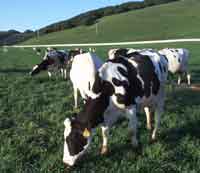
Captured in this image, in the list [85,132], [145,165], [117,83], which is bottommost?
[145,165]

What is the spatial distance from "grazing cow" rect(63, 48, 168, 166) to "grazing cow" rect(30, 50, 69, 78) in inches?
470

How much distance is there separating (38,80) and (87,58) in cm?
695

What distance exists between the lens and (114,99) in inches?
280

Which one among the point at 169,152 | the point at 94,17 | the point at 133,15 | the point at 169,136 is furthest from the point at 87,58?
the point at 94,17

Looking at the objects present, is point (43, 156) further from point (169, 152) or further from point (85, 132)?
point (169, 152)

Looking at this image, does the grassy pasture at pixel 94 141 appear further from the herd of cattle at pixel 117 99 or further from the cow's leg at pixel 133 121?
the herd of cattle at pixel 117 99

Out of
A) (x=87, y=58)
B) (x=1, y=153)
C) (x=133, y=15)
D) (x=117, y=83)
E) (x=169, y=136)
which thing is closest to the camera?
(x=117, y=83)

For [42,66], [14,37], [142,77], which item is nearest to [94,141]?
[142,77]

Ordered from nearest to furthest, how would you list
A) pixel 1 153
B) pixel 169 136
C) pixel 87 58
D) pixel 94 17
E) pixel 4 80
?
pixel 1 153 < pixel 169 136 < pixel 87 58 < pixel 4 80 < pixel 94 17

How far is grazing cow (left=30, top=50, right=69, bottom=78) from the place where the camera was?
2016 cm

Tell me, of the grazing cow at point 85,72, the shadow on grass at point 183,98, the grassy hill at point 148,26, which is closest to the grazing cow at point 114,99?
the grazing cow at point 85,72

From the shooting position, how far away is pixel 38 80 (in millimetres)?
17281

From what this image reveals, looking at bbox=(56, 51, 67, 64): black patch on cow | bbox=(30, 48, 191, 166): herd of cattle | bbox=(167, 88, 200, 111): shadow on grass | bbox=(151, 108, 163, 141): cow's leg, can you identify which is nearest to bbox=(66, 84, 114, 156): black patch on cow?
bbox=(30, 48, 191, 166): herd of cattle

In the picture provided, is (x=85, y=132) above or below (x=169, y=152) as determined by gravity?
above
